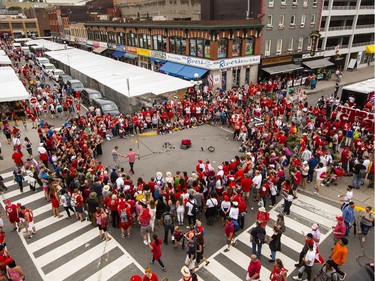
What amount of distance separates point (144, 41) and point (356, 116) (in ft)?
100

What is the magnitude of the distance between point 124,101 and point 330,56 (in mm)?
32979

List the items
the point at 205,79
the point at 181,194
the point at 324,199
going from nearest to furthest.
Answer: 1. the point at 181,194
2. the point at 324,199
3. the point at 205,79

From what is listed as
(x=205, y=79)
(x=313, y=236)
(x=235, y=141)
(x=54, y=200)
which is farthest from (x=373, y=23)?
(x=54, y=200)

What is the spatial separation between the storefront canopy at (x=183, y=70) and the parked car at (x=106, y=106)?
906 cm

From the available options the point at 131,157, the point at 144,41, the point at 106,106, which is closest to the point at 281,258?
the point at 131,157

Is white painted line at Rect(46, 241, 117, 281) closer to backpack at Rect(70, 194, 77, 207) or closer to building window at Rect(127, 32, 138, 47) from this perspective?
backpack at Rect(70, 194, 77, 207)

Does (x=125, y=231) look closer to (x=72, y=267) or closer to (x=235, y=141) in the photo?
(x=72, y=267)

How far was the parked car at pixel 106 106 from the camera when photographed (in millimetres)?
23138

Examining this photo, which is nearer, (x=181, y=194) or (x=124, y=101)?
(x=181, y=194)

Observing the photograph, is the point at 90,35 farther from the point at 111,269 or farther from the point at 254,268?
the point at 254,268

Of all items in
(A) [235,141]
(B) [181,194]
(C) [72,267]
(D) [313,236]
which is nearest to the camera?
(D) [313,236]

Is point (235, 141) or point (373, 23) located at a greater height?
point (373, 23)

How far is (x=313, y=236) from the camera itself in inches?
349

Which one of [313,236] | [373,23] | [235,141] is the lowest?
[235,141]
